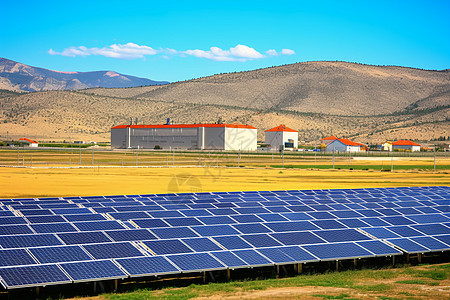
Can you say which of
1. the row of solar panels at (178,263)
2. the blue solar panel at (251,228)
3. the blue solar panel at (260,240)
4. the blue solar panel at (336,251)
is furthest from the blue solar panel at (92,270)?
the blue solar panel at (336,251)

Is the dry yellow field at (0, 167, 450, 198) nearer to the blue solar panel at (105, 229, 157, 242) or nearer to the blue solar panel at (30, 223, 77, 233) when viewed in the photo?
the blue solar panel at (30, 223, 77, 233)

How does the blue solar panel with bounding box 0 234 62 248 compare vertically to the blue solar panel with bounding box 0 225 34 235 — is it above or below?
below

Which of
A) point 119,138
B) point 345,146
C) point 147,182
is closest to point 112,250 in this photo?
point 147,182

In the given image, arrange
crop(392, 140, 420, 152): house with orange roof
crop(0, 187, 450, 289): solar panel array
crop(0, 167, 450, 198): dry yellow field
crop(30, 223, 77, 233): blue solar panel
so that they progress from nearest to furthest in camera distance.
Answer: crop(0, 187, 450, 289): solar panel array → crop(30, 223, 77, 233): blue solar panel → crop(0, 167, 450, 198): dry yellow field → crop(392, 140, 420, 152): house with orange roof

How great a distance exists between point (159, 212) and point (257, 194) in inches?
327

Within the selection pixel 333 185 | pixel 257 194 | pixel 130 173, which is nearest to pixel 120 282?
pixel 257 194

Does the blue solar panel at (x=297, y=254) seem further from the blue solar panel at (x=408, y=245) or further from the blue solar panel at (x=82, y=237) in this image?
the blue solar panel at (x=82, y=237)

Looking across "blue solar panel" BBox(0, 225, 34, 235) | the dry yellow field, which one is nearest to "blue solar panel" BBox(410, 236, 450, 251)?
"blue solar panel" BBox(0, 225, 34, 235)

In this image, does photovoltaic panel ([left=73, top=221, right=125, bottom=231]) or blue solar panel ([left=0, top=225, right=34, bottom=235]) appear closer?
blue solar panel ([left=0, top=225, right=34, bottom=235])

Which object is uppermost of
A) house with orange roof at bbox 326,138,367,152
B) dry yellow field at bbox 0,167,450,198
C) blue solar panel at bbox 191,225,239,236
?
house with orange roof at bbox 326,138,367,152

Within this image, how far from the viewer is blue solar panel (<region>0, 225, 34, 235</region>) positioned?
1570cm

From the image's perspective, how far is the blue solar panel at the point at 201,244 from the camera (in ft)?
50.4

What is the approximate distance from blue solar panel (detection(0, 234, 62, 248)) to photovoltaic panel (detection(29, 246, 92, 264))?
0.64 m

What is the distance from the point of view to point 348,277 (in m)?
15.8
